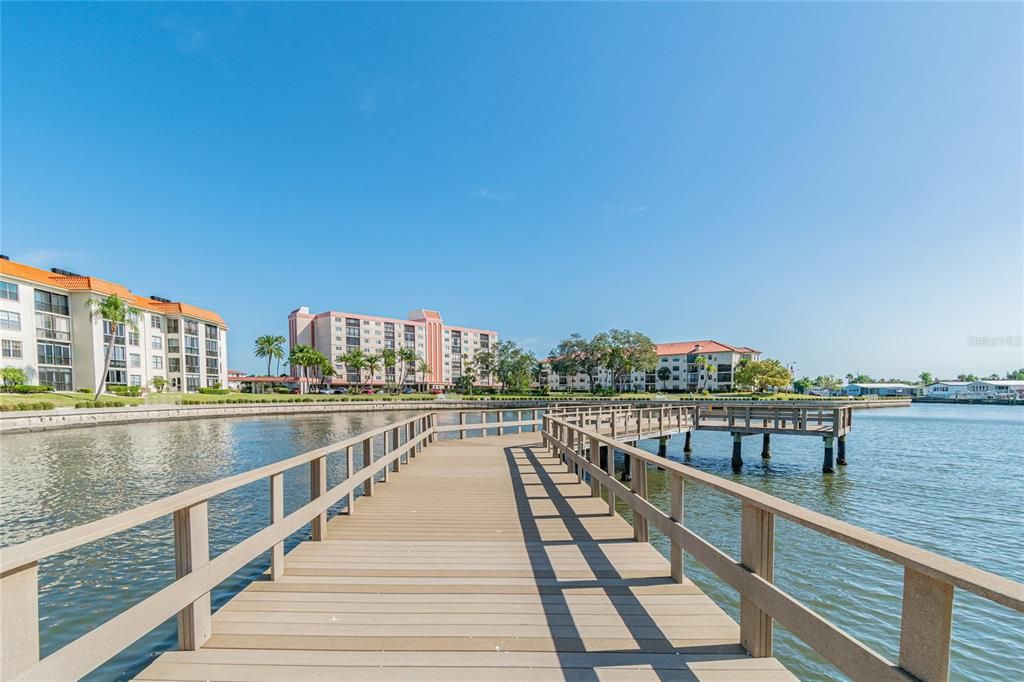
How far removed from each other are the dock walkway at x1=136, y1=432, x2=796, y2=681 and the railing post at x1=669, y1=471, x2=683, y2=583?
94mm

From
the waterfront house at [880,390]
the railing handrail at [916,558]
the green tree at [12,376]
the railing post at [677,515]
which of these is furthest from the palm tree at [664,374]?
the railing handrail at [916,558]

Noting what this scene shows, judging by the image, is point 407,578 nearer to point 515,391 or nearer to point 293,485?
point 293,485

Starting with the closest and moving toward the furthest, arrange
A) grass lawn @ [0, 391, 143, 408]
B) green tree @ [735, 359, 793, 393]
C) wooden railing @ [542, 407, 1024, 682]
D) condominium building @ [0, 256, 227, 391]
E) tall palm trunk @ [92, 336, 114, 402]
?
wooden railing @ [542, 407, 1024, 682]
grass lawn @ [0, 391, 143, 408]
condominium building @ [0, 256, 227, 391]
tall palm trunk @ [92, 336, 114, 402]
green tree @ [735, 359, 793, 393]

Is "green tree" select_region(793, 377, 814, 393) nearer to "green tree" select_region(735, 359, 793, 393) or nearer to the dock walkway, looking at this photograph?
"green tree" select_region(735, 359, 793, 393)

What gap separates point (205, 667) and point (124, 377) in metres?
63.5

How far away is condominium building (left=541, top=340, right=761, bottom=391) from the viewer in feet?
352

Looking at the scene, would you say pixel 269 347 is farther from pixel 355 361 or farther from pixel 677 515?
pixel 677 515

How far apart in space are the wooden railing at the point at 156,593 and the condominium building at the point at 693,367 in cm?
10419

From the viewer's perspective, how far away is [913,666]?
6.02 ft

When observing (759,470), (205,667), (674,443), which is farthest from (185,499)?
(674,443)

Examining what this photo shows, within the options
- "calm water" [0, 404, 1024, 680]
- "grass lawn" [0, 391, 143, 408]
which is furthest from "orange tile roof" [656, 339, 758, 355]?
"grass lawn" [0, 391, 143, 408]

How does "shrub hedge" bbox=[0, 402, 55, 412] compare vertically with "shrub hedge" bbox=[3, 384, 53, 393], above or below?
below

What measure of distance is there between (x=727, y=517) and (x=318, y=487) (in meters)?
10.4

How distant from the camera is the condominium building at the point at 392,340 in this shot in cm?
9625
